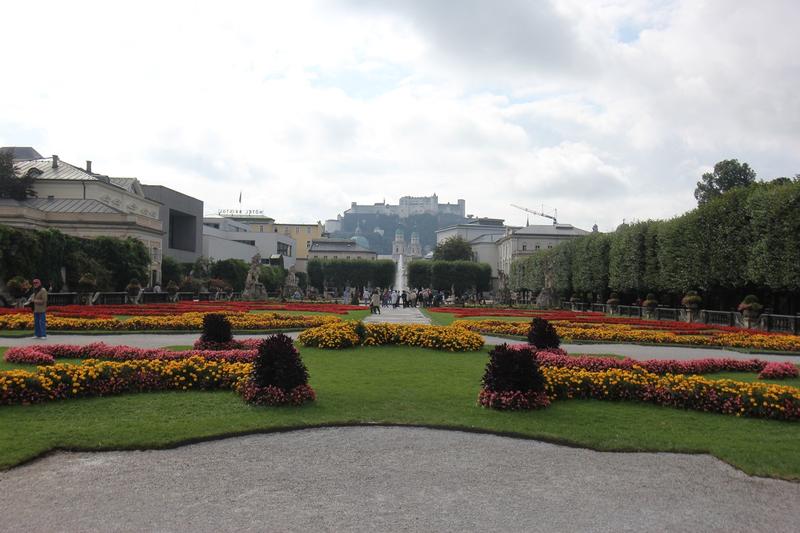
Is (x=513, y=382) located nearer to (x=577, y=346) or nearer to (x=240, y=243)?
(x=577, y=346)

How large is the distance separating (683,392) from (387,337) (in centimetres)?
930

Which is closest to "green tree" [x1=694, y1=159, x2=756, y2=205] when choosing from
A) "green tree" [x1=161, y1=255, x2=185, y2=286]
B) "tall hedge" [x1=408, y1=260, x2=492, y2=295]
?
"tall hedge" [x1=408, y1=260, x2=492, y2=295]

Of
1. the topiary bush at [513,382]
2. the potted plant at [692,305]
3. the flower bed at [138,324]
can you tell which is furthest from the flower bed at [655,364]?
the potted plant at [692,305]

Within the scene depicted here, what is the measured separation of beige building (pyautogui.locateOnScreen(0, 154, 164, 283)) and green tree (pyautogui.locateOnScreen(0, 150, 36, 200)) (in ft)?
2.83

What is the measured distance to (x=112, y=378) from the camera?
1103 cm

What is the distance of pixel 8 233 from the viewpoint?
120ft

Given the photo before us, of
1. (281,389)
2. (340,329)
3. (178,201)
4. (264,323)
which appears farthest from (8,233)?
(178,201)

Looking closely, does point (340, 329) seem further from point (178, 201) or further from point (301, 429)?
point (178, 201)

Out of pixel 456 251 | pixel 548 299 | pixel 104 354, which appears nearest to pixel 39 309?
pixel 104 354

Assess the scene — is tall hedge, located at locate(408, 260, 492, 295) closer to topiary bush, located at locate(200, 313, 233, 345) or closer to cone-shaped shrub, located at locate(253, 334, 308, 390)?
topiary bush, located at locate(200, 313, 233, 345)

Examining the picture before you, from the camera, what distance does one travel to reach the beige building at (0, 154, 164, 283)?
58.4 metres

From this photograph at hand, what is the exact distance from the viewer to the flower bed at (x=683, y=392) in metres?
10.2

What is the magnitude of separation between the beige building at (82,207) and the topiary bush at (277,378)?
52.5 m

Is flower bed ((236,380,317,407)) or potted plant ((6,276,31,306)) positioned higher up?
potted plant ((6,276,31,306))
